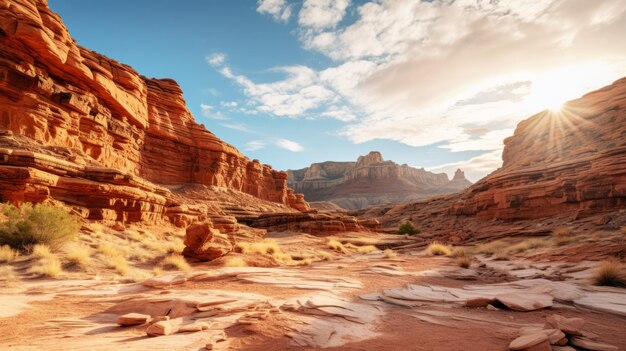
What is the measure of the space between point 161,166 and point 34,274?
33257mm

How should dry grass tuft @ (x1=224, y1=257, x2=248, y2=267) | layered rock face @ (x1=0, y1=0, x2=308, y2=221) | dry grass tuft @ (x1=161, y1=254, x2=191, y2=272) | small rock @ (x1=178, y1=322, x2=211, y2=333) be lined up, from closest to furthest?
small rock @ (x1=178, y1=322, x2=211, y2=333)
dry grass tuft @ (x1=161, y1=254, x2=191, y2=272)
dry grass tuft @ (x1=224, y1=257, x2=248, y2=267)
layered rock face @ (x1=0, y1=0, x2=308, y2=221)

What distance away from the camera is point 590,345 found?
11.7ft

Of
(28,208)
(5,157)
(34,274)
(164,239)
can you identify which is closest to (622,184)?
(164,239)

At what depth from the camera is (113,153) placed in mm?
30828

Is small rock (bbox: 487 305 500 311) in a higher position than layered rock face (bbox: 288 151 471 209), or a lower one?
lower

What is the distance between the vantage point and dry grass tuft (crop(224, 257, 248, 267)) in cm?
1215

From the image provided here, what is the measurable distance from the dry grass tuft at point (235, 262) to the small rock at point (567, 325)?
10316mm

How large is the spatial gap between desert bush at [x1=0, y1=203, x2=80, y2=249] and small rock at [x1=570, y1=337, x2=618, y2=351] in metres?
14.2

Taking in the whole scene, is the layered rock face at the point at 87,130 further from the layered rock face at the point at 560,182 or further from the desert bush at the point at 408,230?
the layered rock face at the point at 560,182

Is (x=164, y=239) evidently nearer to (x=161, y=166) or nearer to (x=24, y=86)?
(x=24, y=86)

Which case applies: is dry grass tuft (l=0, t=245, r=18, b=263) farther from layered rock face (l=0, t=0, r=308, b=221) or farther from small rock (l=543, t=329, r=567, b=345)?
small rock (l=543, t=329, r=567, b=345)

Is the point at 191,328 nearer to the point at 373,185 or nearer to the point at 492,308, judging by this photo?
the point at 492,308

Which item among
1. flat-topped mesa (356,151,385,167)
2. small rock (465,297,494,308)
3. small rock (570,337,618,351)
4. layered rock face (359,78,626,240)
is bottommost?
small rock (465,297,494,308)

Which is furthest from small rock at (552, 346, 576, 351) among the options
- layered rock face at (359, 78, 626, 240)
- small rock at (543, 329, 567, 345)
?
layered rock face at (359, 78, 626, 240)
